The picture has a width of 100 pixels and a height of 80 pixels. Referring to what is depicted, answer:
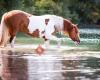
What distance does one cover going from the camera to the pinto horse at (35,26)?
16297 mm

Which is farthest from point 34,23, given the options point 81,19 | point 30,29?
point 81,19

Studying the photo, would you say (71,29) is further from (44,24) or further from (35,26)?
(35,26)

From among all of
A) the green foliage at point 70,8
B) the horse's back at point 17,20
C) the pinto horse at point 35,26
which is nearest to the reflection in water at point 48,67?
the pinto horse at point 35,26

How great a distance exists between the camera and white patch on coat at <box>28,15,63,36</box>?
1628 centimetres

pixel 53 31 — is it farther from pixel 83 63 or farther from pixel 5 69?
pixel 5 69

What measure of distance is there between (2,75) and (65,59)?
3.69 meters

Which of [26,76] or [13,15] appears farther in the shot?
[13,15]

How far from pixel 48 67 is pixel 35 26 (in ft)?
17.0

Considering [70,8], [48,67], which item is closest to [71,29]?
[48,67]

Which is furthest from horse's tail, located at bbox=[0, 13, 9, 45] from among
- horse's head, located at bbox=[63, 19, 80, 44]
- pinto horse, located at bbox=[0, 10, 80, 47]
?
horse's head, located at bbox=[63, 19, 80, 44]

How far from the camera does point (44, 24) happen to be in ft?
54.1

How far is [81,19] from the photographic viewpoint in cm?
5331

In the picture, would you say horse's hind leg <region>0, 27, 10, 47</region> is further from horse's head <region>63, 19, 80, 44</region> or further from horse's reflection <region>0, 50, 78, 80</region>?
horse's head <region>63, 19, 80, 44</region>

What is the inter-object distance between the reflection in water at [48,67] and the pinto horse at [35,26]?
177 cm
